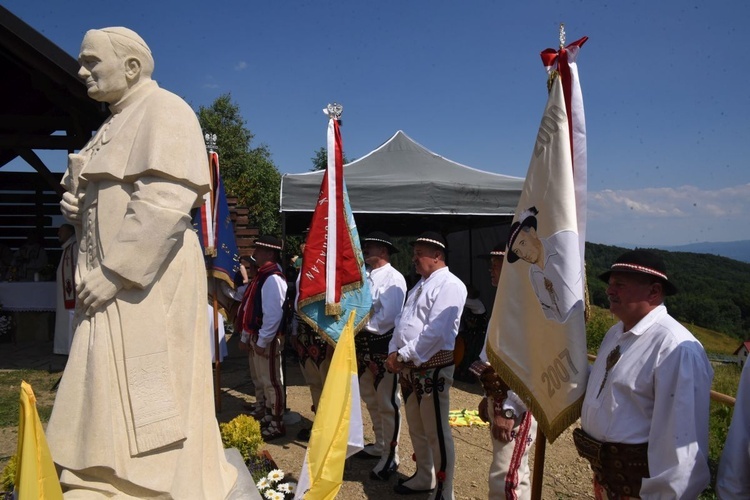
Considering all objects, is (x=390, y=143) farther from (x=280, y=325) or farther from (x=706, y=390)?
(x=706, y=390)

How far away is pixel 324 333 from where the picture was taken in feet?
16.4

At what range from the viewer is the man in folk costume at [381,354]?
5066mm

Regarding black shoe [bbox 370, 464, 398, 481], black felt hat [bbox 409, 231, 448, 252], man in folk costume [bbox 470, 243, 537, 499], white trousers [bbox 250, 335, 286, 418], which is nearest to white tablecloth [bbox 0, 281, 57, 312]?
white trousers [bbox 250, 335, 286, 418]

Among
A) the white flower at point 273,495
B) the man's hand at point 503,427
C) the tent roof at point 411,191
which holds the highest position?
the tent roof at point 411,191

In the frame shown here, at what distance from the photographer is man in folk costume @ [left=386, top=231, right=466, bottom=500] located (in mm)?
4082

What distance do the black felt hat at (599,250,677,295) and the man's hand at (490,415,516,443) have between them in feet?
4.66

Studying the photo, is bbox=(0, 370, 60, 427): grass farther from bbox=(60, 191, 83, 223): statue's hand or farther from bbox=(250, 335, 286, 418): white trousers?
bbox=(60, 191, 83, 223): statue's hand

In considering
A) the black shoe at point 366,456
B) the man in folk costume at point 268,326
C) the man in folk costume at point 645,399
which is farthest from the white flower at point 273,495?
the man in folk costume at point 268,326

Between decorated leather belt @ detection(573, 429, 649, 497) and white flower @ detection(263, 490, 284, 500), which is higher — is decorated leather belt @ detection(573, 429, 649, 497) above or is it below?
above

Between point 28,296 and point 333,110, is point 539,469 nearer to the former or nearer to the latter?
point 333,110

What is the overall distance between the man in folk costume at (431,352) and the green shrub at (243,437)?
123 cm

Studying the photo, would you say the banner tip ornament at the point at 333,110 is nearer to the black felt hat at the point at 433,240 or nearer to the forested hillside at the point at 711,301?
the black felt hat at the point at 433,240

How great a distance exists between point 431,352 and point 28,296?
9964mm

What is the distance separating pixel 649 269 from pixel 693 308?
7215 millimetres
